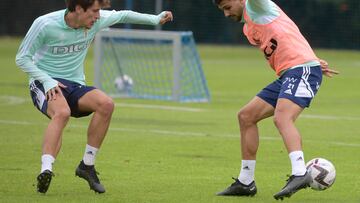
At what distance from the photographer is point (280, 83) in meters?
9.08

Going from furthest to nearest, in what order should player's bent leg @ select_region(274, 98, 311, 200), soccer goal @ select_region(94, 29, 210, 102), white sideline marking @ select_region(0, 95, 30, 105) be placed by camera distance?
soccer goal @ select_region(94, 29, 210, 102), white sideline marking @ select_region(0, 95, 30, 105), player's bent leg @ select_region(274, 98, 311, 200)

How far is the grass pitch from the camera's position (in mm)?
9413

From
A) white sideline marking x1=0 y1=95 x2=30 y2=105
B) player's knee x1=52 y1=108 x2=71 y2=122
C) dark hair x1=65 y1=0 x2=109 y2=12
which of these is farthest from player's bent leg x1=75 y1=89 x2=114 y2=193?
white sideline marking x1=0 y1=95 x2=30 y2=105

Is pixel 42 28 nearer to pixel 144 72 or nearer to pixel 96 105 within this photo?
pixel 96 105

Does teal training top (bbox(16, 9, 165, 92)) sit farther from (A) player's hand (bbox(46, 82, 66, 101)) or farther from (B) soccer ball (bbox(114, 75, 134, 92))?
(B) soccer ball (bbox(114, 75, 134, 92))

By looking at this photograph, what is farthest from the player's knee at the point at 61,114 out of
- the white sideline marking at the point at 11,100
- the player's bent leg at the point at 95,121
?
the white sideline marking at the point at 11,100

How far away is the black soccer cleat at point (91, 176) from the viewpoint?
931 cm

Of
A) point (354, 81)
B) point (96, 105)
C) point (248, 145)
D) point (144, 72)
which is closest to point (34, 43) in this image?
point (96, 105)

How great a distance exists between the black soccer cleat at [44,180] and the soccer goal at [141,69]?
10818 millimetres

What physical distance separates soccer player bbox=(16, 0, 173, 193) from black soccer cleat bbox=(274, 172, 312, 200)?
1.74 meters

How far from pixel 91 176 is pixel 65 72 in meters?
0.99

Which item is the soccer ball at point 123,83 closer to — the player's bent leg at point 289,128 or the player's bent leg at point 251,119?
the player's bent leg at point 251,119

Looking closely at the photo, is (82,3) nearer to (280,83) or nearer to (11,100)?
(280,83)

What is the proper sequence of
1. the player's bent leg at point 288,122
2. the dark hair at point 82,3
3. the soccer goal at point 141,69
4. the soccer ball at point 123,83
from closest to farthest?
the player's bent leg at point 288,122, the dark hair at point 82,3, the soccer goal at point 141,69, the soccer ball at point 123,83
